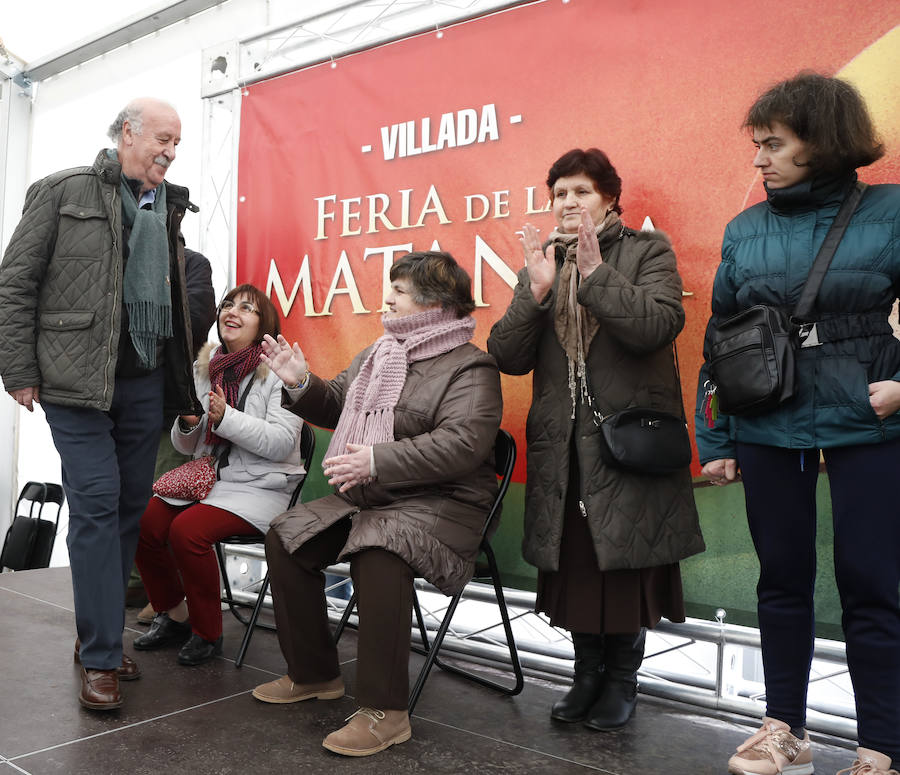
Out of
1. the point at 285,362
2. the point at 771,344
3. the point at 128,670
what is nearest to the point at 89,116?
the point at 285,362

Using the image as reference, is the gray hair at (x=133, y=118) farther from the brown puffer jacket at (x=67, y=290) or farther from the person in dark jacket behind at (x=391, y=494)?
the person in dark jacket behind at (x=391, y=494)

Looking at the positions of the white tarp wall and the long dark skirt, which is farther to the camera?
the white tarp wall

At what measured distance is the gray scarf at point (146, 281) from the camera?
2.66m

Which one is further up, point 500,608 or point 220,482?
point 220,482

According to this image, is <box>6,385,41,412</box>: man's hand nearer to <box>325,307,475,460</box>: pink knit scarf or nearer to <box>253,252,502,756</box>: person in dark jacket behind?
<box>253,252,502,756</box>: person in dark jacket behind

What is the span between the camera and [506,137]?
335 centimetres

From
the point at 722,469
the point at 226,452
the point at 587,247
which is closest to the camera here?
the point at 722,469

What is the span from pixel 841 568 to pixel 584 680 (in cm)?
96

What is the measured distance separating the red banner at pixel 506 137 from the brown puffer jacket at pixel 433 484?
2.48 ft

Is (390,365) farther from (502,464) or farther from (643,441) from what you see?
(643,441)

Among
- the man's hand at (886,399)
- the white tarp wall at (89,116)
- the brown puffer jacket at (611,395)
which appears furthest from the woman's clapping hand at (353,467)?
the white tarp wall at (89,116)

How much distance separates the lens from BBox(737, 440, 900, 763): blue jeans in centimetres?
191

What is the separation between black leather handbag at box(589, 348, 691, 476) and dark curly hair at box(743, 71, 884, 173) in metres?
0.82

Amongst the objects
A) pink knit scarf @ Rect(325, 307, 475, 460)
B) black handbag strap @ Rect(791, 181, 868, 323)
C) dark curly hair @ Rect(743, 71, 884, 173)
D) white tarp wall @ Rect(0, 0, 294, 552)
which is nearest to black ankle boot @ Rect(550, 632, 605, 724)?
pink knit scarf @ Rect(325, 307, 475, 460)
